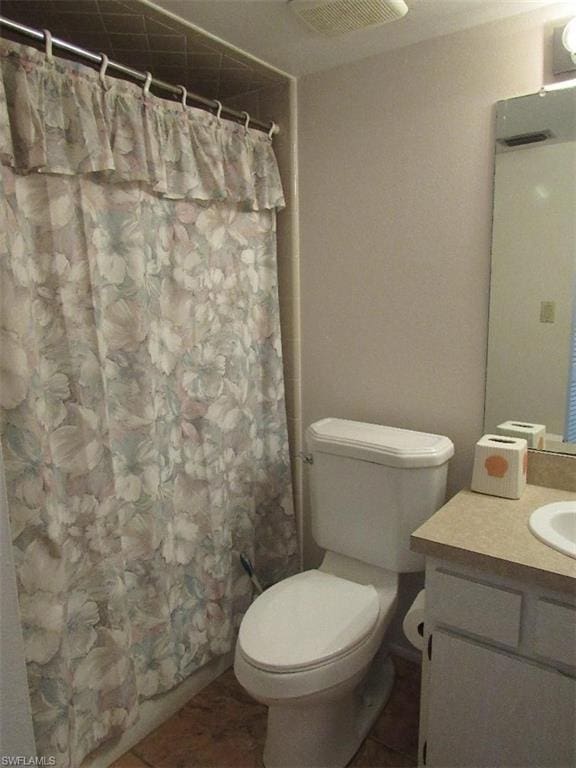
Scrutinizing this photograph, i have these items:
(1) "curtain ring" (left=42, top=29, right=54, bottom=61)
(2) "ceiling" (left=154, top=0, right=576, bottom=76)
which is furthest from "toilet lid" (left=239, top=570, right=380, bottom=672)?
(2) "ceiling" (left=154, top=0, right=576, bottom=76)

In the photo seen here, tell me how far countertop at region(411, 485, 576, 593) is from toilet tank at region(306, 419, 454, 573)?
143mm

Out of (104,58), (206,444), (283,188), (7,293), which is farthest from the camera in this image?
(283,188)

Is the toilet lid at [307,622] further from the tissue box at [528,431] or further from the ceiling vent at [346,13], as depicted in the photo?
the ceiling vent at [346,13]

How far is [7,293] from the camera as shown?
118 cm

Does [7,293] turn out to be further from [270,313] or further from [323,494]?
[323,494]

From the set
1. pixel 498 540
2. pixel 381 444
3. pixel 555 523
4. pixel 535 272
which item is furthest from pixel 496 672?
pixel 535 272

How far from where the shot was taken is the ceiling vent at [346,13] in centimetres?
133

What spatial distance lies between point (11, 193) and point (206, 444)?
3.03ft

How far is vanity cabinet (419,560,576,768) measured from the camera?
3.65ft

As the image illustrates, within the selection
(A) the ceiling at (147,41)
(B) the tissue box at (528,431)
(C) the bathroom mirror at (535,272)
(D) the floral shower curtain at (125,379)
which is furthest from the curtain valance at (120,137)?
(B) the tissue box at (528,431)

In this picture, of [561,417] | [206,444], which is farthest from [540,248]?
[206,444]

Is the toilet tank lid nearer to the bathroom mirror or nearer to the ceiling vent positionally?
the bathroom mirror

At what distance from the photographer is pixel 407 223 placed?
1.75 meters

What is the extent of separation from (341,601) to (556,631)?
63cm
